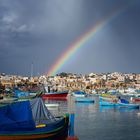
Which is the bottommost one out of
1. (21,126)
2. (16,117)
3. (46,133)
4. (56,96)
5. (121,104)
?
(121,104)

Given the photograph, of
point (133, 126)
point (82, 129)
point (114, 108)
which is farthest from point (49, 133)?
point (114, 108)

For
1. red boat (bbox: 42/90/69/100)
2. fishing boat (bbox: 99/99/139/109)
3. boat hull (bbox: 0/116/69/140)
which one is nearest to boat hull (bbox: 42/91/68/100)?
red boat (bbox: 42/90/69/100)

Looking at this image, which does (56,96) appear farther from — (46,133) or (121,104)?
(46,133)

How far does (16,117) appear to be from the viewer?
17.5 metres

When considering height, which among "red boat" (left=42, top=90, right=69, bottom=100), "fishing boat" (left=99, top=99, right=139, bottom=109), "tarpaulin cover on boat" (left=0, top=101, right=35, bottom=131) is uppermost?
"tarpaulin cover on boat" (left=0, top=101, right=35, bottom=131)

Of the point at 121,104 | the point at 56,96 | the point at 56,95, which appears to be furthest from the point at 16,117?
the point at 56,96

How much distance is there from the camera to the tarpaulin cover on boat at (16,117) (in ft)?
55.3

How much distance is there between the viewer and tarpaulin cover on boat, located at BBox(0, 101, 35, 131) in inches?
664

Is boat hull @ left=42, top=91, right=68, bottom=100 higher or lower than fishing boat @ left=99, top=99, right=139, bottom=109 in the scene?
higher

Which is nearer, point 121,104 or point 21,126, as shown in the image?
point 21,126

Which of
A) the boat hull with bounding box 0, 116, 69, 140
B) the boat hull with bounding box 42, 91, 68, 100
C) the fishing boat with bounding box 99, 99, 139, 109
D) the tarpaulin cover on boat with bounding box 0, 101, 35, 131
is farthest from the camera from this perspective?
the boat hull with bounding box 42, 91, 68, 100

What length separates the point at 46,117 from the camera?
24312mm

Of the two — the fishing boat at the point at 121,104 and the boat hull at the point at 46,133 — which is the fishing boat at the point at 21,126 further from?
the fishing boat at the point at 121,104

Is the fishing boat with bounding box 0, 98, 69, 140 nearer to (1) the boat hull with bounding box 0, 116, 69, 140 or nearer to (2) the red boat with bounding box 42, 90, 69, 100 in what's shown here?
(1) the boat hull with bounding box 0, 116, 69, 140
